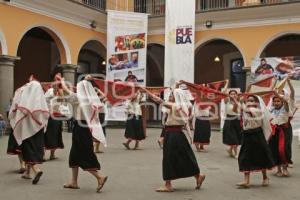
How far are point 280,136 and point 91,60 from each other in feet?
57.8

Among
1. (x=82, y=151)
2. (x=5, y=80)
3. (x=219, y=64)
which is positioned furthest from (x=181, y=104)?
(x=219, y=64)

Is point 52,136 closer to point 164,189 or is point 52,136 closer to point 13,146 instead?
point 13,146

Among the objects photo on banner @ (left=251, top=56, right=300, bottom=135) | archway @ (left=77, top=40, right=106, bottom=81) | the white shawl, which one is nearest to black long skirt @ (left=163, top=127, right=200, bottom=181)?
the white shawl

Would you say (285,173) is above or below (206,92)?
below

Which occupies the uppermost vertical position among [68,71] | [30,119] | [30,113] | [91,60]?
[91,60]

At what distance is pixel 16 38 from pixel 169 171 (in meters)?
11.5

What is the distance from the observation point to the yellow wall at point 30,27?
16.3 meters

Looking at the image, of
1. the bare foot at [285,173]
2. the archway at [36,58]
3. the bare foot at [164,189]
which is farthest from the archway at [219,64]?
the bare foot at [164,189]

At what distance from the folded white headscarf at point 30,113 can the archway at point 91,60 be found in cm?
1554

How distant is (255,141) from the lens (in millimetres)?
7609

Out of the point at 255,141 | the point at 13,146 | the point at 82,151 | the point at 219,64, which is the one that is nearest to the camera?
the point at 82,151

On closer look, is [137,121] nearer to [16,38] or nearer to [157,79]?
[16,38]

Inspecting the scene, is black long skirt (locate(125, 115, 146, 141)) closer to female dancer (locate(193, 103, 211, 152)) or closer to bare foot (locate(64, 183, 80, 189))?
female dancer (locate(193, 103, 211, 152))

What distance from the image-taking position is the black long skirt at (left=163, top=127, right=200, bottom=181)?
7.04 metres
